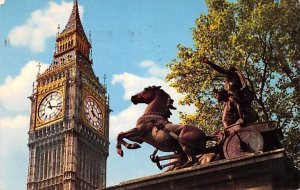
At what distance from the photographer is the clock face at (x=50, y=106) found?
3649 inches

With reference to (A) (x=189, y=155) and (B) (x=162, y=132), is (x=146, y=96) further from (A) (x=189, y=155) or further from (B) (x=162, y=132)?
(A) (x=189, y=155)

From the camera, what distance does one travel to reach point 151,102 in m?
13.9

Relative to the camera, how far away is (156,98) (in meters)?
13.9

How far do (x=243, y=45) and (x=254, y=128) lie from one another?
11313 millimetres

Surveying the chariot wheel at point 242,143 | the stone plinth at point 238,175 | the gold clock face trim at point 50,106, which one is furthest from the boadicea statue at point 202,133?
the gold clock face trim at point 50,106

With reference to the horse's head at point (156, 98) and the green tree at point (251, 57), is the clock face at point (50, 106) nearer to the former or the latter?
the green tree at point (251, 57)

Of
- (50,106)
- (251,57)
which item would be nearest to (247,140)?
(251,57)

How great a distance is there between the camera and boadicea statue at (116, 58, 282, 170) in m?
12.2

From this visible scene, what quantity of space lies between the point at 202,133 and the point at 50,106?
8178 cm

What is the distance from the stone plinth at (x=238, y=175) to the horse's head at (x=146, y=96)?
2.46 meters

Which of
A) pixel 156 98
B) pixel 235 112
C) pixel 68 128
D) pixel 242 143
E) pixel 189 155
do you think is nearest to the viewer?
pixel 242 143

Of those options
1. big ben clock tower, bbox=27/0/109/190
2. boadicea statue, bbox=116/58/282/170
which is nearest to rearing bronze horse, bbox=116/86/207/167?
boadicea statue, bbox=116/58/282/170

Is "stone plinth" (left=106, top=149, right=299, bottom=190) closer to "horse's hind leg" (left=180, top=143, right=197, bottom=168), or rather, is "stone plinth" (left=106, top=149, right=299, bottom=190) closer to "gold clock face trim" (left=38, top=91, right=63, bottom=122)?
"horse's hind leg" (left=180, top=143, right=197, bottom=168)

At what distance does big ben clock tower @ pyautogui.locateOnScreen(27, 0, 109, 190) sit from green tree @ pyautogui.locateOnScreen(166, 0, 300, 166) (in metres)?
65.8
